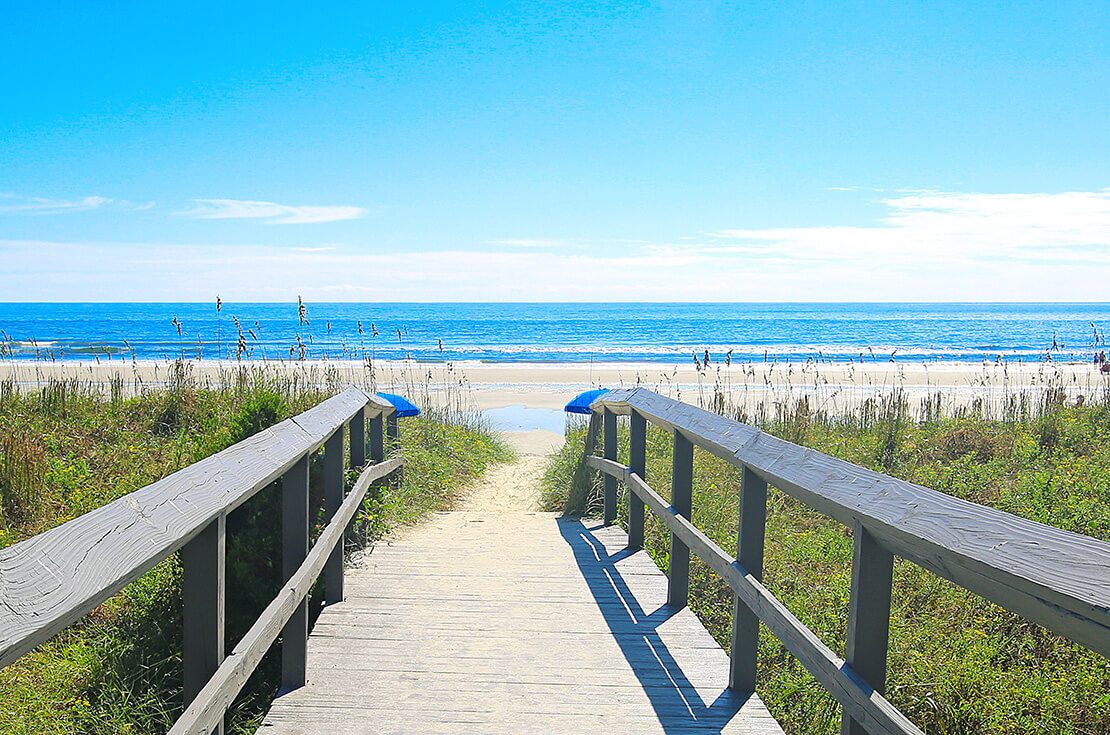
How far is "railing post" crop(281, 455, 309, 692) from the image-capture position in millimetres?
3672

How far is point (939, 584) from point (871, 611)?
3.20 metres

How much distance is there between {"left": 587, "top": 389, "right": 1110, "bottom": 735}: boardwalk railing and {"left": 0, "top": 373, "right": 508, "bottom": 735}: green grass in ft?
7.32

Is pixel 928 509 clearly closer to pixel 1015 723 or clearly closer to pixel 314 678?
pixel 1015 723

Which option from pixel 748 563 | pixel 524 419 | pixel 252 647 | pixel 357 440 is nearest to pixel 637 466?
pixel 357 440

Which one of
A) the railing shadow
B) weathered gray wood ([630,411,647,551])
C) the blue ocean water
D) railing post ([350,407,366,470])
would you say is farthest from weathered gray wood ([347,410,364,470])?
the blue ocean water

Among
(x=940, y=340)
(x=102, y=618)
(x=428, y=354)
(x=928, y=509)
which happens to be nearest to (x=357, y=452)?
(x=102, y=618)

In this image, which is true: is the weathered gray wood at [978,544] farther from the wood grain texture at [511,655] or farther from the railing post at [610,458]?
the railing post at [610,458]

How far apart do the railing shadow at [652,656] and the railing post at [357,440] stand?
5.40ft

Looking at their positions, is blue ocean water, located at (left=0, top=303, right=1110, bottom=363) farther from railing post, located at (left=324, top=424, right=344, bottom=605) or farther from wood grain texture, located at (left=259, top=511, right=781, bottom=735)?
railing post, located at (left=324, top=424, right=344, bottom=605)

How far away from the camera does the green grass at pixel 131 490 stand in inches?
158

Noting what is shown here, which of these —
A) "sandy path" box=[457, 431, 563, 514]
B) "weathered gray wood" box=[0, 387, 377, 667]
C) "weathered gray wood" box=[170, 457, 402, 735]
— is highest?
"weathered gray wood" box=[0, 387, 377, 667]

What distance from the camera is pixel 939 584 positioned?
5.26m

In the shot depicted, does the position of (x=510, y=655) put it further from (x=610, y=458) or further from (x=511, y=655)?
(x=610, y=458)

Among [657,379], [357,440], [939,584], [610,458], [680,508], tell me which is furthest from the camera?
[657,379]
